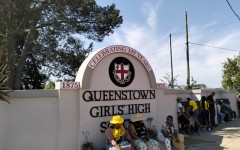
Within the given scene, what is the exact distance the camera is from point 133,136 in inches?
340

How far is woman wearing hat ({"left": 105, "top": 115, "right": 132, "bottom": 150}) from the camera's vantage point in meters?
8.13

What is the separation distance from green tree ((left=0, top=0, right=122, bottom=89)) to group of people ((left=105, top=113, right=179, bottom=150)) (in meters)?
9.68

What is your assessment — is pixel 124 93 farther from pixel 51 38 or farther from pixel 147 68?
pixel 51 38

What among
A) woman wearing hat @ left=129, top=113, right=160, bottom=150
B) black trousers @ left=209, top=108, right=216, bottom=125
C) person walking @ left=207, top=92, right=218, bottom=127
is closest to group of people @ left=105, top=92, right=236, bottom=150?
woman wearing hat @ left=129, top=113, right=160, bottom=150

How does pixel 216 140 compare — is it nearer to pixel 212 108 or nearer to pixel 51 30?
pixel 212 108

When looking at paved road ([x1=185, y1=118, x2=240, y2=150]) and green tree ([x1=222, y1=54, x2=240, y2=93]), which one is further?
green tree ([x1=222, y1=54, x2=240, y2=93])

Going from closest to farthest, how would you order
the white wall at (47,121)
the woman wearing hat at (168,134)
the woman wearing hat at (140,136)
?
the white wall at (47,121), the woman wearing hat at (140,136), the woman wearing hat at (168,134)

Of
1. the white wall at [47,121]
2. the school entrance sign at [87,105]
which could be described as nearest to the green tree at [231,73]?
the school entrance sign at [87,105]

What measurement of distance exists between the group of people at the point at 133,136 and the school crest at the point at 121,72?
1.18 metres

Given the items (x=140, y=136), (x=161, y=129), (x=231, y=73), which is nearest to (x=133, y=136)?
(x=140, y=136)

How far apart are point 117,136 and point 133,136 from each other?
1.81 ft

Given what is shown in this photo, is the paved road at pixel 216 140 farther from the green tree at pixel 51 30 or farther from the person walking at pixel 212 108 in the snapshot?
the green tree at pixel 51 30

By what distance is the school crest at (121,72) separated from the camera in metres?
9.66

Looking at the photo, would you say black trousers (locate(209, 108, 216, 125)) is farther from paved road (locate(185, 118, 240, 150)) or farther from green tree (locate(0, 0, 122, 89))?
green tree (locate(0, 0, 122, 89))
